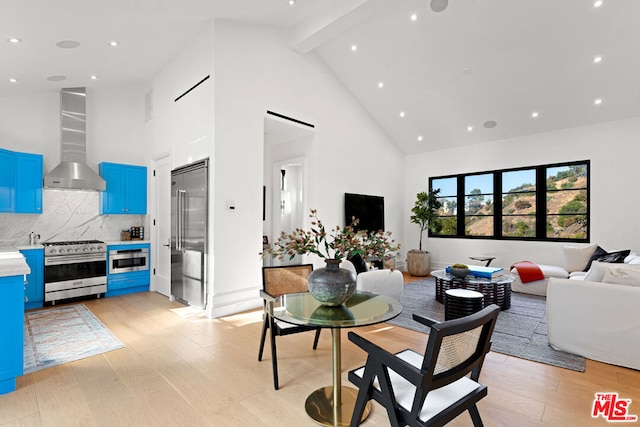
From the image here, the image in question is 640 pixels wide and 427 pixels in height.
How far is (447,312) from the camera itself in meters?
4.00

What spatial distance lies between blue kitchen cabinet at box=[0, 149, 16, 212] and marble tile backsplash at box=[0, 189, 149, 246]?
0.44 meters

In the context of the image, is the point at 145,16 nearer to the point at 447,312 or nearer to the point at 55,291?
the point at 55,291

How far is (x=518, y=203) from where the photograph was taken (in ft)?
22.1

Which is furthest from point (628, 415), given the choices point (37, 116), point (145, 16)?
point (37, 116)

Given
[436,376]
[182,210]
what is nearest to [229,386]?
[436,376]

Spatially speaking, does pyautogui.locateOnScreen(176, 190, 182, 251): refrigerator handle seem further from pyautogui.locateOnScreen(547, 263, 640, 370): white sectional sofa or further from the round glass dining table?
pyautogui.locateOnScreen(547, 263, 640, 370): white sectional sofa

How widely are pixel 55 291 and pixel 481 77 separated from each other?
7579mm

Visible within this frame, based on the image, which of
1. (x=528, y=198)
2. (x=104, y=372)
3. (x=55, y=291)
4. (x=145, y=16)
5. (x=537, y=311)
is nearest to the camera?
(x=104, y=372)

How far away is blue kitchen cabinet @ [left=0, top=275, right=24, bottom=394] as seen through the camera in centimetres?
238

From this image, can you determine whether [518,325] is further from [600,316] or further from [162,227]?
[162,227]

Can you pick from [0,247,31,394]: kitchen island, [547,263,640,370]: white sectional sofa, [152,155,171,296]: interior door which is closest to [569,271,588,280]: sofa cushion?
[547,263,640,370]: white sectional sofa

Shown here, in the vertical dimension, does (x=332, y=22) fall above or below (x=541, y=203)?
above

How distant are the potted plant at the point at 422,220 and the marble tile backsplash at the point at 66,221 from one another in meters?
5.55

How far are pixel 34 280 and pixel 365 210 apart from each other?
5.52 meters
